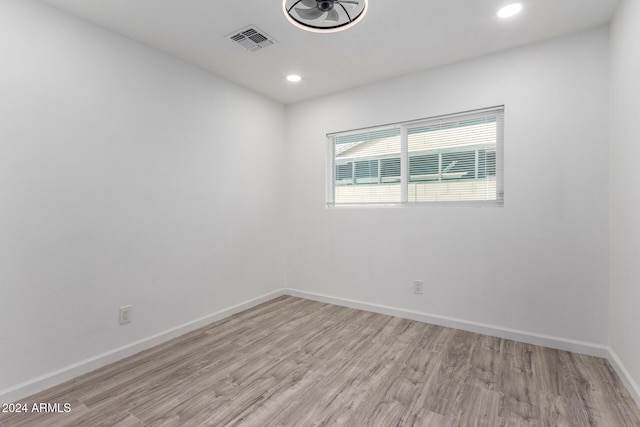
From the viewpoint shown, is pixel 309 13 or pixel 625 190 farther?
pixel 625 190

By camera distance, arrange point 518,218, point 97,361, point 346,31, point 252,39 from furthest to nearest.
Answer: point 518,218
point 252,39
point 346,31
point 97,361

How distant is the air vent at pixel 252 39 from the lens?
2.48 m

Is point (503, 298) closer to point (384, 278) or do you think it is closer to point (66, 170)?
point (384, 278)

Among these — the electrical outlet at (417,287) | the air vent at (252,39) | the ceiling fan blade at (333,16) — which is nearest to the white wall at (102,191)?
the air vent at (252,39)

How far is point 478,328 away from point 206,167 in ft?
10.3

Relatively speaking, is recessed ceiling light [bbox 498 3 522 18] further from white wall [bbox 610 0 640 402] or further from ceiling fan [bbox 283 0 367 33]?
ceiling fan [bbox 283 0 367 33]

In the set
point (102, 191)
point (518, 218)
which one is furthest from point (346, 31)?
point (102, 191)

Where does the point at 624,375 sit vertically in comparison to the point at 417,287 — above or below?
below

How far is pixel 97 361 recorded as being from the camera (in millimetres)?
2309

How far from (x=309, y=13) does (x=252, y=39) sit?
87cm

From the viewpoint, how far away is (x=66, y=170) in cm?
217

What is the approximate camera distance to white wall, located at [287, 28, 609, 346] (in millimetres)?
2459

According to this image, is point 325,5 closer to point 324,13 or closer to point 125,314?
point 324,13

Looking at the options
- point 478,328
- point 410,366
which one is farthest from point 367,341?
point 478,328
